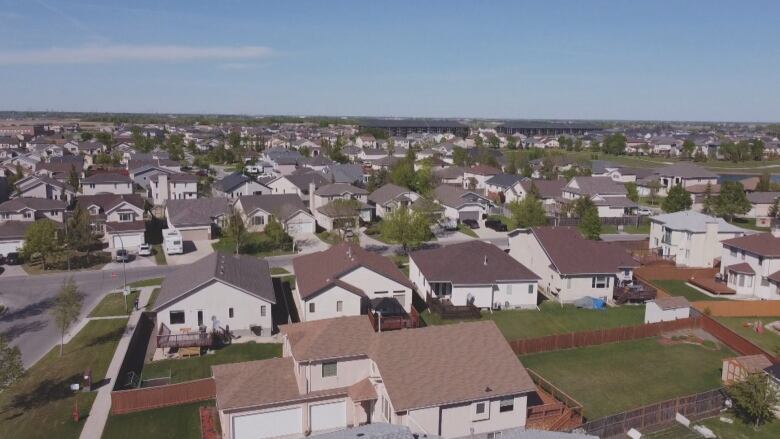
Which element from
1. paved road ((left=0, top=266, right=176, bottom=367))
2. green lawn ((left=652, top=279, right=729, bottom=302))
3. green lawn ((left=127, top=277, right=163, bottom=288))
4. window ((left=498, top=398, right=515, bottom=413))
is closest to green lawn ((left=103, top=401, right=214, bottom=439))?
paved road ((left=0, top=266, right=176, bottom=367))

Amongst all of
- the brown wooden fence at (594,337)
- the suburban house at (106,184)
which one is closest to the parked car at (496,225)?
the brown wooden fence at (594,337)

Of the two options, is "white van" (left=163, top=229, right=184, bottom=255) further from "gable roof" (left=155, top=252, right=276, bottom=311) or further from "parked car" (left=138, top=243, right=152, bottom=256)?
"gable roof" (left=155, top=252, right=276, bottom=311)

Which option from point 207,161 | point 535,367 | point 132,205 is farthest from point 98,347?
point 207,161

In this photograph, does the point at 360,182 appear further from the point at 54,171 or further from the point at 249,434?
the point at 249,434

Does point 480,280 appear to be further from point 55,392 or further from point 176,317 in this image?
point 55,392

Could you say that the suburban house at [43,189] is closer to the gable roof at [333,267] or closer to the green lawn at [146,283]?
the green lawn at [146,283]

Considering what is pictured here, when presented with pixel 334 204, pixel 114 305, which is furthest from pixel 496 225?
pixel 114 305
